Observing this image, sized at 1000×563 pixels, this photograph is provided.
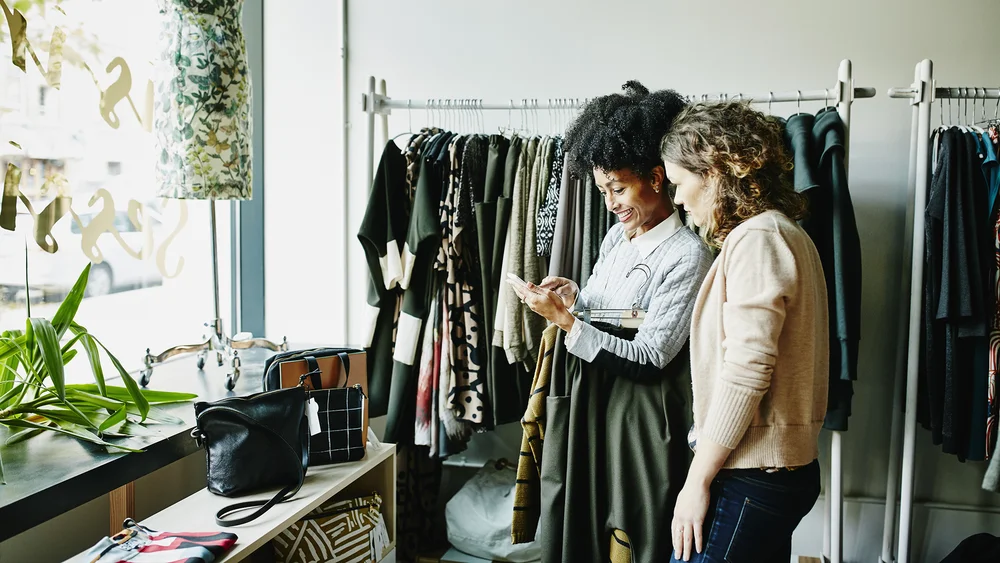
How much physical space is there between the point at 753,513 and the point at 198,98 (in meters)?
1.63

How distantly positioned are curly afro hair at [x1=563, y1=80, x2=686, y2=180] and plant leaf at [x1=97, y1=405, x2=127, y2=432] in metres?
1.25

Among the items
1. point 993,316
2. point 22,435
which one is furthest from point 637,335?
point 22,435

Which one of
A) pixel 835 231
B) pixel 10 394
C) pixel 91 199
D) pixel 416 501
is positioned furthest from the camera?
pixel 416 501

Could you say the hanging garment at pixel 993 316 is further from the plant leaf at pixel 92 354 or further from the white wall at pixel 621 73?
the plant leaf at pixel 92 354

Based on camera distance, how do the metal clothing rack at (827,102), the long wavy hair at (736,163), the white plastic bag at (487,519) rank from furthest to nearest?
the white plastic bag at (487,519), the metal clothing rack at (827,102), the long wavy hair at (736,163)

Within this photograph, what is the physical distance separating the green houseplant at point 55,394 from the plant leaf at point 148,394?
3 centimetres

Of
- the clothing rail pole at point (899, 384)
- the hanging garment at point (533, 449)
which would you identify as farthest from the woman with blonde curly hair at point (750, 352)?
the clothing rail pole at point (899, 384)

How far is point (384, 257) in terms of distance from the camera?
2475 mm

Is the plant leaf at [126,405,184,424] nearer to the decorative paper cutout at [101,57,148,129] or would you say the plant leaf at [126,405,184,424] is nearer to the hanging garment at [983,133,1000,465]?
the decorative paper cutout at [101,57,148,129]

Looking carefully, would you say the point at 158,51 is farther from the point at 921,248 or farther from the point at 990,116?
the point at 990,116

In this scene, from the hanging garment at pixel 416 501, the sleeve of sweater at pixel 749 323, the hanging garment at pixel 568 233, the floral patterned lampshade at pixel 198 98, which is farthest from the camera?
the hanging garment at pixel 416 501

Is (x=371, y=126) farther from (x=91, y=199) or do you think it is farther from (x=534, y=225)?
(x=91, y=199)

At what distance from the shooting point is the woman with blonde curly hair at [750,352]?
1354 mm

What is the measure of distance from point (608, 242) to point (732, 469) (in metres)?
0.83
